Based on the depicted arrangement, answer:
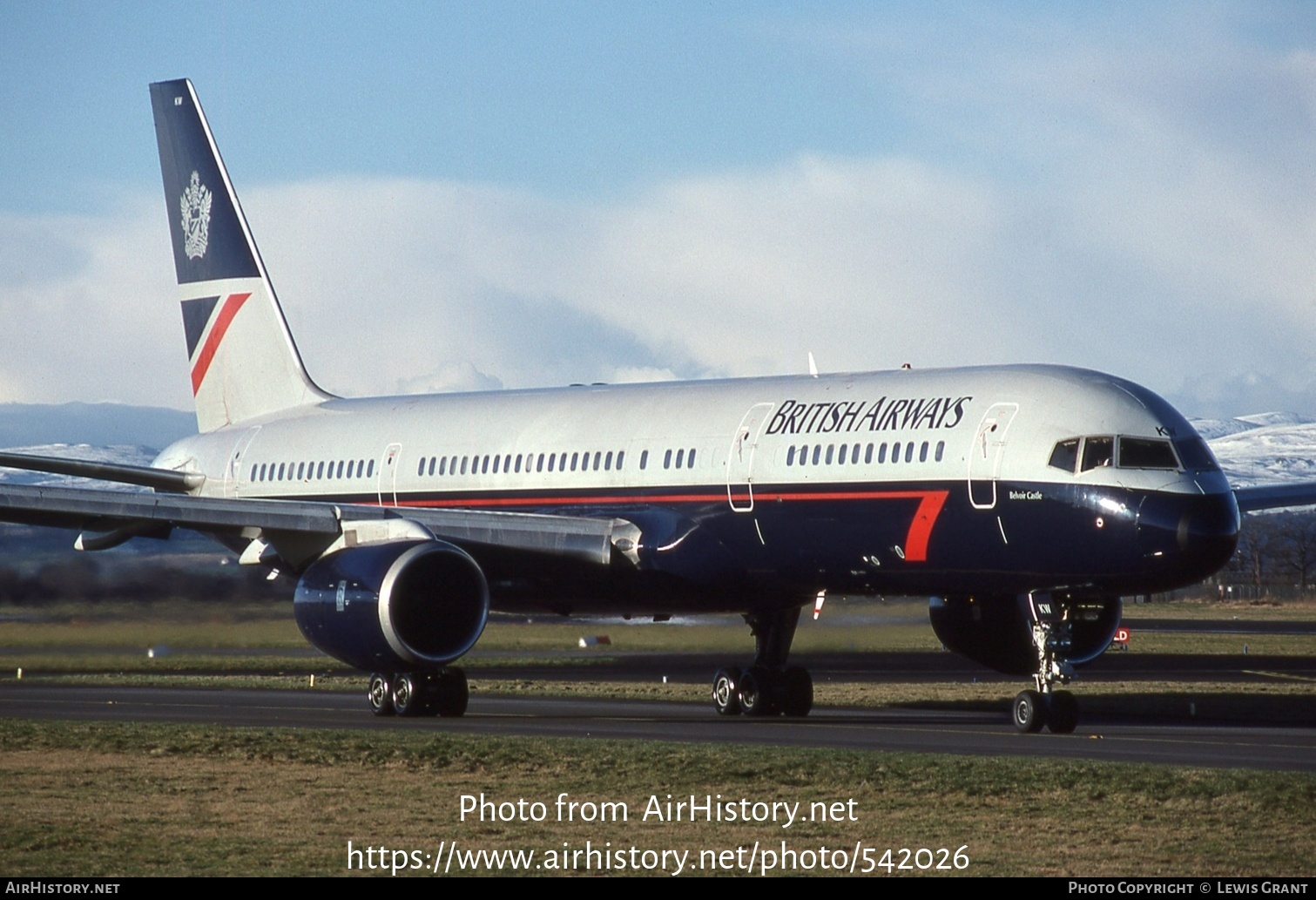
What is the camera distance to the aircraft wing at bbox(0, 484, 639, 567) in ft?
96.1

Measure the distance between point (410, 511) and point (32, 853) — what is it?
1526 cm

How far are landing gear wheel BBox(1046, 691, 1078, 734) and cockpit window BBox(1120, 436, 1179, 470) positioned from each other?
3.22 metres

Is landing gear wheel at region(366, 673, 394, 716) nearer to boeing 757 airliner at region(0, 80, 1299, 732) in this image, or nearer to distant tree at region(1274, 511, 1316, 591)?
boeing 757 airliner at region(0, 80, 1299, 732)

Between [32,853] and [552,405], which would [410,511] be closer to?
[552,405]

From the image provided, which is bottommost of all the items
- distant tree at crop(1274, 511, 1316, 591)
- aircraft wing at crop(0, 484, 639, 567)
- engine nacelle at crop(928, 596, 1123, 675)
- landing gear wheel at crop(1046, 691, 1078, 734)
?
distant tree at crop(1274, 511, 1316, 591)

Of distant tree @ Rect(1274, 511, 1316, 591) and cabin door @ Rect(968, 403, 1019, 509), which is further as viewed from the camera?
distant tree @ Rect(1274, 511, 1316, 591)

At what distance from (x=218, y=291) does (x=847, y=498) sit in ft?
59.1

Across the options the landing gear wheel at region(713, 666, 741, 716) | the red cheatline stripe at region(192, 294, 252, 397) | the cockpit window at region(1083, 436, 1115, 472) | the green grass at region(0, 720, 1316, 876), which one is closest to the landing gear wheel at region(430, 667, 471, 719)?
the landing gear wheel at region(713, 666, 741, 716)

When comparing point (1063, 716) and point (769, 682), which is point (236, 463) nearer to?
point (769, 682)

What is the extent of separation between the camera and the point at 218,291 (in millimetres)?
40750

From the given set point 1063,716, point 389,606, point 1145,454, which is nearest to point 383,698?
point 389,606

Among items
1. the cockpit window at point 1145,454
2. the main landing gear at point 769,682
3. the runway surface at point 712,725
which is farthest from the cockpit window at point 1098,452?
the main landing gear at point 769,682

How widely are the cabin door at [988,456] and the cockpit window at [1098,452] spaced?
116 centimetres

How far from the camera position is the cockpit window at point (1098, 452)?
25.4 metres
